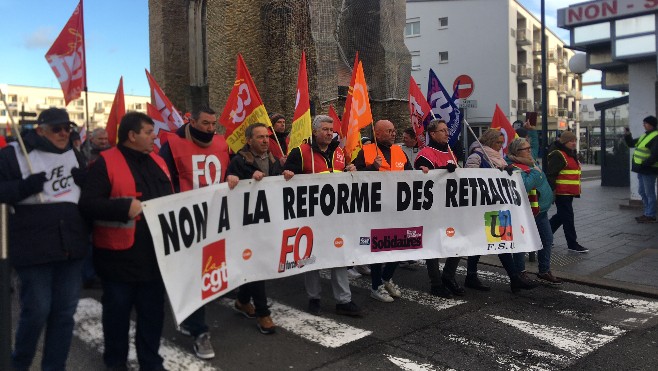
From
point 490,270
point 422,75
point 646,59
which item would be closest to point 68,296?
point 490,270

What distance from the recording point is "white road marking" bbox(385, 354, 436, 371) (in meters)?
4.35

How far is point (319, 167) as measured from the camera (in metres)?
5.75

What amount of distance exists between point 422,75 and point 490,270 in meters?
42.3

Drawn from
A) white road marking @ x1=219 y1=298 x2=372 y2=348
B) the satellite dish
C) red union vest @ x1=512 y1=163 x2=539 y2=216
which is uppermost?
the satellite dish

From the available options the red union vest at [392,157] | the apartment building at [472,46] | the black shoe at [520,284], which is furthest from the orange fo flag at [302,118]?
the apartment building at [472,46]

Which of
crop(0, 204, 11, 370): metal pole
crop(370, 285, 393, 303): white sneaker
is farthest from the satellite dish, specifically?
crop(0, 204, 11, 370): metal pole

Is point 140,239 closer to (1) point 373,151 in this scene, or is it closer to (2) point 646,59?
(1) point 373,151

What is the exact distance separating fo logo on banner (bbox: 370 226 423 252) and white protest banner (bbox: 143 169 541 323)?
0.01 meters

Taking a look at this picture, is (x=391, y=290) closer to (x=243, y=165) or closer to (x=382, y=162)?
(x=382, y=162)

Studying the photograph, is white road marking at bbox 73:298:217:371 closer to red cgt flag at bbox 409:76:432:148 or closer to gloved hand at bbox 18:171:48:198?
gloved hand at bbox 18:171:48:198

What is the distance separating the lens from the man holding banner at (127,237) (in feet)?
12.4

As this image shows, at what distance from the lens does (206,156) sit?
16.4ft

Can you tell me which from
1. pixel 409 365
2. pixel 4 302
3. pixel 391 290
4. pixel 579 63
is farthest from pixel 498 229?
pixel 579 63

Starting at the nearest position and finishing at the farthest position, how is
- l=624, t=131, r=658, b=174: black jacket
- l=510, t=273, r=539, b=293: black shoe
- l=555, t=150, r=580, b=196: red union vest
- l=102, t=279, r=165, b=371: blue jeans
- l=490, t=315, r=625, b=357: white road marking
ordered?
l=102, t=279, r=165, b=371: blue jeans
l=490, t=315, r=625, b=357: white road marking
l=510, t=273, r=539, b=293: black shoe
l=555, t=150, r=580, b=196: red union vest
l=624, t=131, r=658, b=174: black jacket
